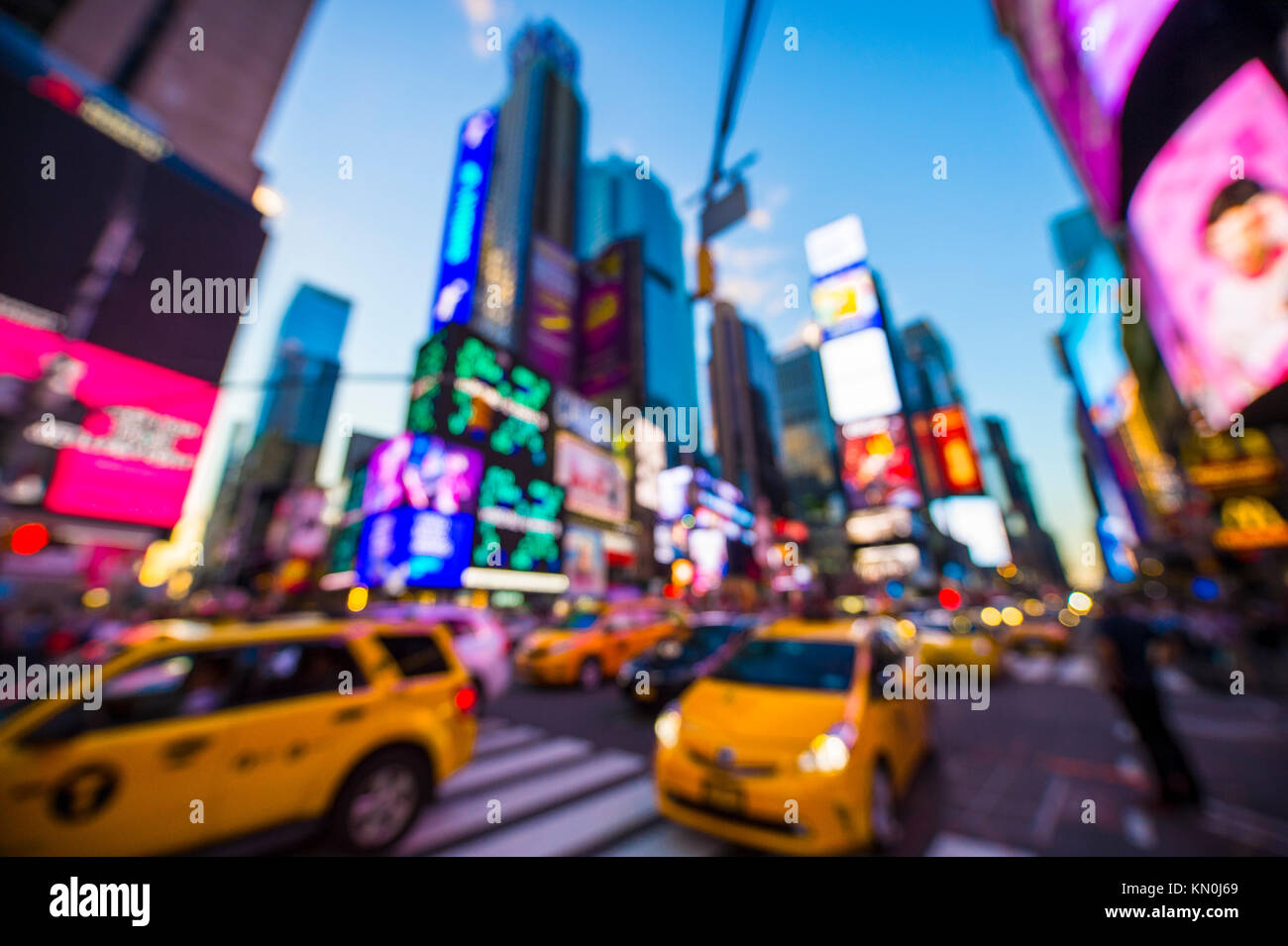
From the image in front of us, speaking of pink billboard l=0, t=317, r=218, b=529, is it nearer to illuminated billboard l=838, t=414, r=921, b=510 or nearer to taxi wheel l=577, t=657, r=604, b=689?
taxi wheel l=577, t=657, r=604, b=689

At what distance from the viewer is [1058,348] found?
56719 millimetres

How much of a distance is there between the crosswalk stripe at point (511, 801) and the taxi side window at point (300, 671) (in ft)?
4.63

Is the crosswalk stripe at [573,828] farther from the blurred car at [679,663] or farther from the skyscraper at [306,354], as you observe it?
the skyscraper at [306,354]

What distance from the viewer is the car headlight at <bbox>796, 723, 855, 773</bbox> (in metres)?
3.09

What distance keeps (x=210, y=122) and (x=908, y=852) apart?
54.8m

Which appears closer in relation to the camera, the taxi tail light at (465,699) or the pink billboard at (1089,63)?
the taxi tail light at (465,699)

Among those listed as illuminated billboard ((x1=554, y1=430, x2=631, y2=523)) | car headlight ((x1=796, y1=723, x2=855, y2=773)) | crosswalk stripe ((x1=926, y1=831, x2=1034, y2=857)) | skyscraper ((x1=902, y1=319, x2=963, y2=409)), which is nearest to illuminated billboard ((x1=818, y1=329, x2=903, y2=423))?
illuminated billboard ((x1=554, y1=430, x2=631, y2=523))

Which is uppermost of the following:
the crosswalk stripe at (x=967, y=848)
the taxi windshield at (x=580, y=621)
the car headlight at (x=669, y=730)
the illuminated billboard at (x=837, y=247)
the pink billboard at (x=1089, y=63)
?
the illuminated billboard at (x=837, y=247)

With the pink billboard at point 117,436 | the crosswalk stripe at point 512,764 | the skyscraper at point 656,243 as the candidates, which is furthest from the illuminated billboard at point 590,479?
the skyscraper at point 656,243

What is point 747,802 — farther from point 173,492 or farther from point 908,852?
point 173,492

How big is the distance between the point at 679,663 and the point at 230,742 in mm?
6240

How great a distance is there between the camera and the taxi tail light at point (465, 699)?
419cm

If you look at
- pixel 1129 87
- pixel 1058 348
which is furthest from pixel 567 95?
pixel 1129 87

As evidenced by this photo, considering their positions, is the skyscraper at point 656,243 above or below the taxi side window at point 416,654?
above
